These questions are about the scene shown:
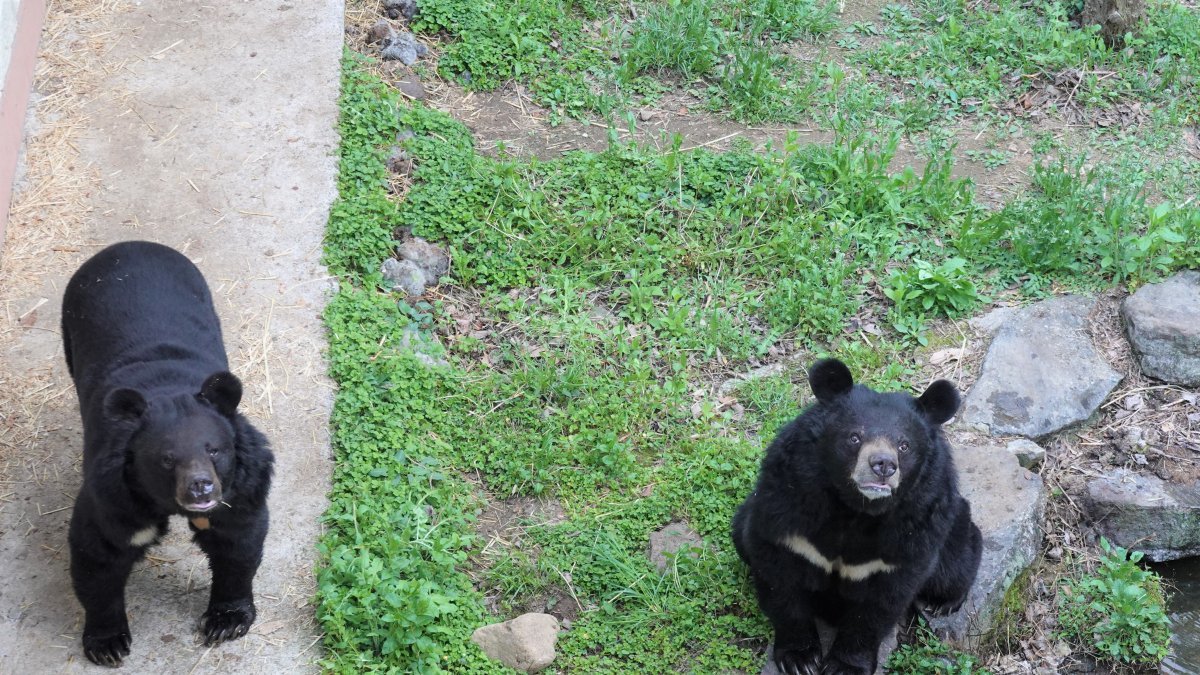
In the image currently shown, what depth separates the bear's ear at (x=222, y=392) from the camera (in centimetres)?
376

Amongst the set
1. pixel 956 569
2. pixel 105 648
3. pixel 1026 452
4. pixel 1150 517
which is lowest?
pixel 105 648

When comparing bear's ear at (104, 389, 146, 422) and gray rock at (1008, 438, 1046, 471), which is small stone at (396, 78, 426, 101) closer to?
bear's ear at (104, 389, 146, 422)

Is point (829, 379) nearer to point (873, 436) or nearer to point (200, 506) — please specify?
point (873, 436)

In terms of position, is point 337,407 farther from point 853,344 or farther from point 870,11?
point 870,11

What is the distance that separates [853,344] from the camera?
5891mm

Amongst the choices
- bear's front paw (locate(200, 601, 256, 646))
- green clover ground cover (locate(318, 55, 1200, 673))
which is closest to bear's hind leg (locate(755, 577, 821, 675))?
green clover ground cover (locate(318, 55, 1200, 673))

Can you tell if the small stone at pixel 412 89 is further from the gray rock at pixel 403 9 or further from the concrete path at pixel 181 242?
the gray rock at pixel 403 9

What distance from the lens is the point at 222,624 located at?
13.6 ft

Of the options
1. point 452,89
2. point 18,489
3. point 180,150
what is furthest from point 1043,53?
point 18,489

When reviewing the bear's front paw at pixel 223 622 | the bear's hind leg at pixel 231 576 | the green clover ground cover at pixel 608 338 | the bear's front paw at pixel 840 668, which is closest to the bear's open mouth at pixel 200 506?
the bear's hind leg at pixel 231 576

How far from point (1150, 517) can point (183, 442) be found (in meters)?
4.22

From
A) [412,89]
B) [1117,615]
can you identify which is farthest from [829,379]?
[412,89]

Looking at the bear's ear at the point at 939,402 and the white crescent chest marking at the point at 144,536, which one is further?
the bear's ear at the point at 939,402

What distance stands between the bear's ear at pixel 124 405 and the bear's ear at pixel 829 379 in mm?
2153
